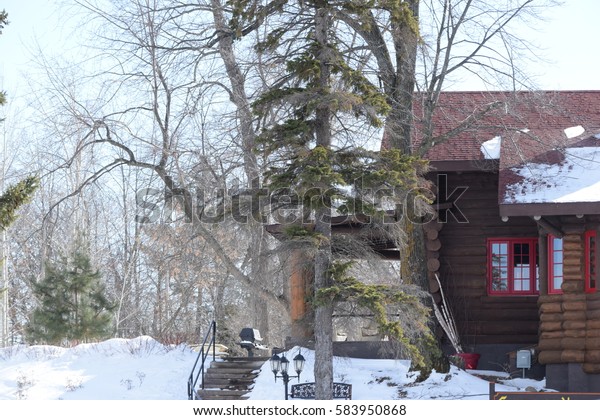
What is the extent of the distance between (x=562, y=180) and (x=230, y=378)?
25.6 ft

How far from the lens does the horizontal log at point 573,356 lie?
19328 millimetres

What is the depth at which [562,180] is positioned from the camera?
20047 mm

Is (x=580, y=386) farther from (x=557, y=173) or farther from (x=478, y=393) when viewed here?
(x=557, y=173)

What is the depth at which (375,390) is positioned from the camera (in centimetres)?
1934

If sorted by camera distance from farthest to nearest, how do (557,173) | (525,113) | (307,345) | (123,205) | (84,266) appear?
(123,205)
(84,266)
(525,113)
(307,345)
(557,173)

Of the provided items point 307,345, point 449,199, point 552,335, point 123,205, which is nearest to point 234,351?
point 307,345

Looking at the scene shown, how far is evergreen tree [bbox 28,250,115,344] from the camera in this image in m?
26.0

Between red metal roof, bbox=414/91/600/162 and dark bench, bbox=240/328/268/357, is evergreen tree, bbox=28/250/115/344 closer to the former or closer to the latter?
dark bench, bbox=240/328/268/357

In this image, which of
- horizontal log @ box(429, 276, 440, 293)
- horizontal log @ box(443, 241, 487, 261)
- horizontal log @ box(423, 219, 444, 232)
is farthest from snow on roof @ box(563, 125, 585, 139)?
horizontal log @ box(429, 276, 440, 293)

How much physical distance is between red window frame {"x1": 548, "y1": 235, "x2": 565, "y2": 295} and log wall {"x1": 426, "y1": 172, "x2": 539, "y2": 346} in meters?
1.82

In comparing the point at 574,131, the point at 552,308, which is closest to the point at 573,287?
the point at 552,308

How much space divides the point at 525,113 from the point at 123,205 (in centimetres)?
2212

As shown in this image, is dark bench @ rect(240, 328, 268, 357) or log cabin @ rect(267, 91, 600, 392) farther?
dark bench @ rect(240, 328, 268, 357)

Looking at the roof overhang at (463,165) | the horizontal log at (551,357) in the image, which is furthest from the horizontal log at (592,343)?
the roof overhang at (463,165)
